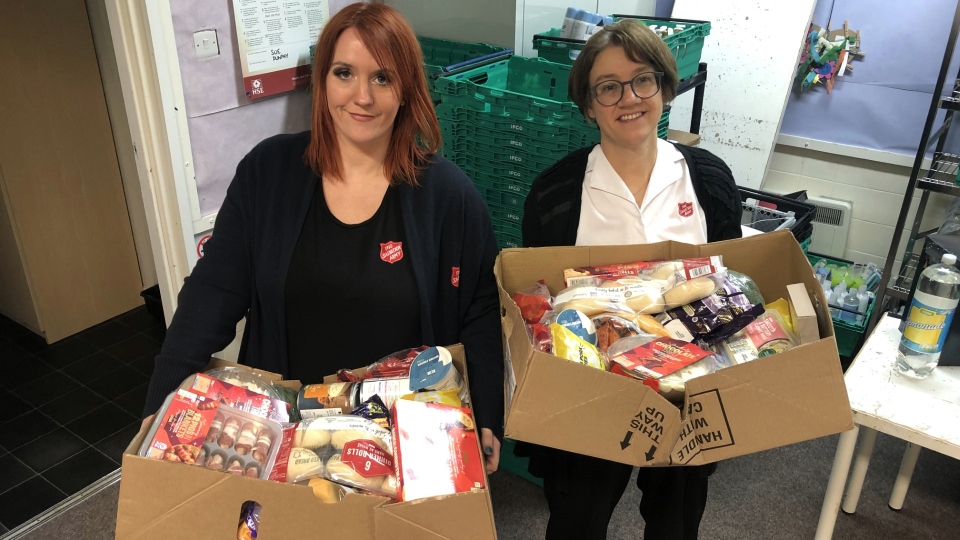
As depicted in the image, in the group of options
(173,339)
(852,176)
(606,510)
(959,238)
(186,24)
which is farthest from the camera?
(852,176)

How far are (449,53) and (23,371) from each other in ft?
7.30

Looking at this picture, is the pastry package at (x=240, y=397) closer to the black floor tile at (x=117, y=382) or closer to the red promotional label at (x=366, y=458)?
the red promotional label at (x=366, y=458)

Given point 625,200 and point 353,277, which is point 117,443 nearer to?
point 353,277

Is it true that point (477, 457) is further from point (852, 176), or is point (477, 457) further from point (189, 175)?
point (852, 176)

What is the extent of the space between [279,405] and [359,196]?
457mm

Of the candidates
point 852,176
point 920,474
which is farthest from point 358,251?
point 852,176

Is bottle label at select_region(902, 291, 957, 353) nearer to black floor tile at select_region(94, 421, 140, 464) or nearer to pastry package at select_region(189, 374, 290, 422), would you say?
pastry package at select_region(189, 374, 290, 422)

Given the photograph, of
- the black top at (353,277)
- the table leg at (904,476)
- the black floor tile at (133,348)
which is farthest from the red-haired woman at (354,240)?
the black floor tile at (133,348)

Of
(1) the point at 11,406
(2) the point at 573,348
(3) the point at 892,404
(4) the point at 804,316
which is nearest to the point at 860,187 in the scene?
(3) the point at 892,404

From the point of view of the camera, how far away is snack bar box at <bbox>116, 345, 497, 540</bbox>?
2.90 ft

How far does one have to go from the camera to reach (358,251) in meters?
1.34

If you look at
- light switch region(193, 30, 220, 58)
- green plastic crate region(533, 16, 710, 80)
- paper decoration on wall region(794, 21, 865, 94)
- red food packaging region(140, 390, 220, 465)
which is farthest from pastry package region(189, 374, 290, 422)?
paper decoration on wall region(794, 21, 865, 94)

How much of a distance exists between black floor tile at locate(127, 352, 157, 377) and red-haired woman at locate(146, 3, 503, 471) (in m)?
1.83

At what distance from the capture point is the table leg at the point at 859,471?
2.05 metres
